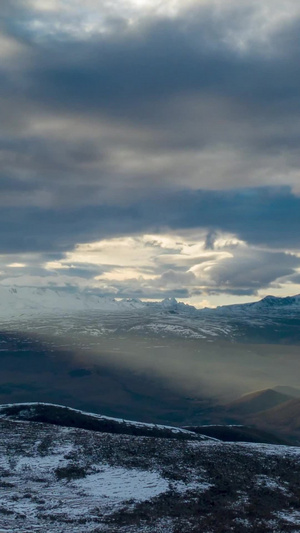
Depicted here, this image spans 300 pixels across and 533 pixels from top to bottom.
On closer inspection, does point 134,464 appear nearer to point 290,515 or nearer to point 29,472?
point 29,472

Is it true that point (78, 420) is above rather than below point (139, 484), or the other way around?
below

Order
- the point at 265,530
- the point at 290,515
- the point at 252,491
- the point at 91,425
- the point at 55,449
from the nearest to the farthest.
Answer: the point at 265,530 → the point at 290,515 → the point at 252,491 → the point at 55,449 → the point at 91,425

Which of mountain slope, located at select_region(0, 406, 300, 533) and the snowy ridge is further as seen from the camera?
the snowy ridge

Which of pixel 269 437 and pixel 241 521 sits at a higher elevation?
pixel 241 521

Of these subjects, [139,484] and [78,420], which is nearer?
[139,484]

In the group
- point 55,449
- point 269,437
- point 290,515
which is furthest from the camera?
point 269,437

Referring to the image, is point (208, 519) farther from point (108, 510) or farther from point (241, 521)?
point (108, 510)

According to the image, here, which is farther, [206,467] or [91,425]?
[91,425]

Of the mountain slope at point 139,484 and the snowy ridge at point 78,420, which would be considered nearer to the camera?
the mountain slope at point 139,484

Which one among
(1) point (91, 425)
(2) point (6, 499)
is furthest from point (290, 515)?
(1) point (91, 425)

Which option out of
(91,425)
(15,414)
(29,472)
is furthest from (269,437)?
(29,472)
